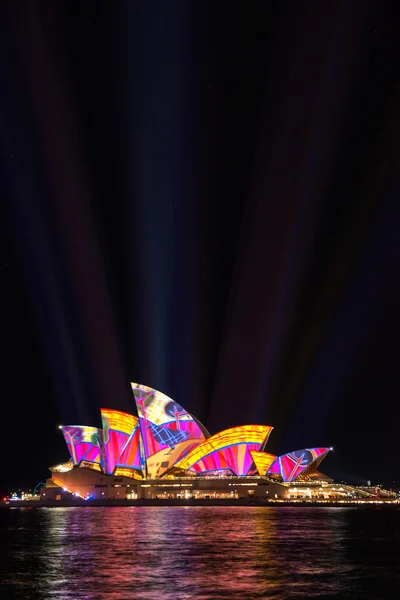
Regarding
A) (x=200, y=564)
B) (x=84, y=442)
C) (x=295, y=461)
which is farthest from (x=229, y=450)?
(x=200, y=564)

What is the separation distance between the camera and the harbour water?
20.1 metres

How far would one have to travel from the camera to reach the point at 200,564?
84.5ft

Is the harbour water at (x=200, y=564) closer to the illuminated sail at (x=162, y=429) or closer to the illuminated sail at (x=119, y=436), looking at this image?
the illuminated sail at (x=162, y=429)

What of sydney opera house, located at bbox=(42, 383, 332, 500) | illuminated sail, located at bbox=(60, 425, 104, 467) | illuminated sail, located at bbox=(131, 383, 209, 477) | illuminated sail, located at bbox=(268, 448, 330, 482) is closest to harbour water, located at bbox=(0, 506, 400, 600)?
illuminated sail, located at bbox=(131, 383, 209, 477)

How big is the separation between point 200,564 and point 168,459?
209 ft

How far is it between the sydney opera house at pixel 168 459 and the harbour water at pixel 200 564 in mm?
41959

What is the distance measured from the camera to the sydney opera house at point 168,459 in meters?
84.6

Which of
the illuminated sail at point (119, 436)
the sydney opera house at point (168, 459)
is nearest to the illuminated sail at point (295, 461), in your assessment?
the sydney opera house at point (168, 459)

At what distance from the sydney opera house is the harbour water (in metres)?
42.0

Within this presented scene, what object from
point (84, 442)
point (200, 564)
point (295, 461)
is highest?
point (84, 442)

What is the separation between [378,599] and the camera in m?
18.9

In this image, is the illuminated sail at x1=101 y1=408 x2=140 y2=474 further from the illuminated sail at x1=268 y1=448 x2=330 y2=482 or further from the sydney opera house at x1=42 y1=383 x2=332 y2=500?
the illuminated sail at x1=268 y1=448 x2=330 y2=482

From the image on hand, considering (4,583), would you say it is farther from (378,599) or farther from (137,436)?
(137,436)

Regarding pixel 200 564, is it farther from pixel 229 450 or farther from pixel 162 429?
pixel 229 450
